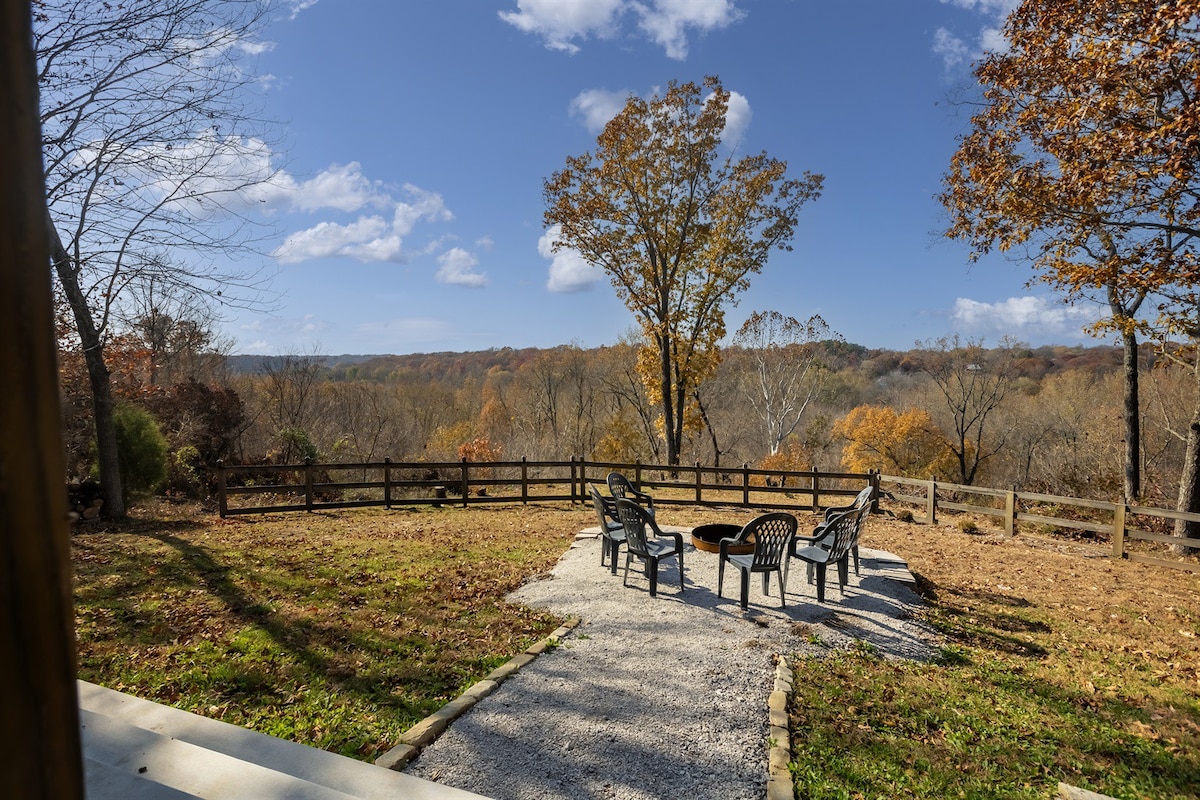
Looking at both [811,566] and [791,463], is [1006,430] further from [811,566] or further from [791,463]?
[811,566]

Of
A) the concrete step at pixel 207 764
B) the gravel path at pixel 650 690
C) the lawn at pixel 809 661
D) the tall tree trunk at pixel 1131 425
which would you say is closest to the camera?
the concrete step at pixel 207 764

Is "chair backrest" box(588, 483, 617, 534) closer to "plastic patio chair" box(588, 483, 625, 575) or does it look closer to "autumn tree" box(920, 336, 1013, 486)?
"plastic patio chair" box(588, 483, 625, 575)

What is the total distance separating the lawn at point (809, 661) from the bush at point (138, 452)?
2.14 metres

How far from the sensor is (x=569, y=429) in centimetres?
3338

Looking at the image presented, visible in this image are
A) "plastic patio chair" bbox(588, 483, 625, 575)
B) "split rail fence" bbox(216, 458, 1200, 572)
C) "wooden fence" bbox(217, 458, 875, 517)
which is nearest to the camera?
"plastic patio chair" bbox(588, 483, 625, 575)

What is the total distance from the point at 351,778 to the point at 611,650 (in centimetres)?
336

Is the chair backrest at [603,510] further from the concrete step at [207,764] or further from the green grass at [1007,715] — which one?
the concrete step at [207,764]

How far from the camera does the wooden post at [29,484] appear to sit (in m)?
0.51

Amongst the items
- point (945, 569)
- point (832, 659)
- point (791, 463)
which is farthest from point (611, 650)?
point (791, 463)

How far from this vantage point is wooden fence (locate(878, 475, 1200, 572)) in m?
8.63

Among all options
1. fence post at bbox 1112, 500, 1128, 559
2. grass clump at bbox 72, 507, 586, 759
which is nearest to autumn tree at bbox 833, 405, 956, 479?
fence post at bbox 1112, 500, 1128, 559

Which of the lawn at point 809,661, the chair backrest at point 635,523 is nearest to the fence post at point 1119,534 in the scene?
the lawn at point 809,661

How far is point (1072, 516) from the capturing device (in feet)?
39.1

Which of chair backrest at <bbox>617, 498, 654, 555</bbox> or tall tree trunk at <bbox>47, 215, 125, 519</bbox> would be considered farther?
tall tree trunk at <bbox>47, 215, 125, 519</bbox>
